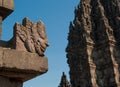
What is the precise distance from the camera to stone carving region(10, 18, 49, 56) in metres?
3.51

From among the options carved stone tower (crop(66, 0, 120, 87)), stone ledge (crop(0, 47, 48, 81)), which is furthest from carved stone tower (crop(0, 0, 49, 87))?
carved stone tower (crop(66, 0, 120, 87))

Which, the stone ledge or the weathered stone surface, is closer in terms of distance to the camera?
the stone ledge

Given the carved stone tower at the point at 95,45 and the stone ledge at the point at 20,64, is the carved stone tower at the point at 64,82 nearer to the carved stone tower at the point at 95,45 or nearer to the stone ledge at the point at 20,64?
the carved stone tower at the point at 95,45

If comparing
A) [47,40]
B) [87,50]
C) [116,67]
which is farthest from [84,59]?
[47,40]

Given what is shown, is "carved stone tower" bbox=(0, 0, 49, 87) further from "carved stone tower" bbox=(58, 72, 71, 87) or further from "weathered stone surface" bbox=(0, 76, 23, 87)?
"carved stone tower" bbox=(58, 72, 71, 87)

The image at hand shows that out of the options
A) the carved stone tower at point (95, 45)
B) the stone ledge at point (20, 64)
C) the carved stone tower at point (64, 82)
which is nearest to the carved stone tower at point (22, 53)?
the stone ledge at point (20, 64)

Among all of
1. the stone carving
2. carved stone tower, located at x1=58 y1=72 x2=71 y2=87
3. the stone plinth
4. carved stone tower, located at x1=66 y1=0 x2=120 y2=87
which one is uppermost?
carved stone tower, located at x1=66 y1=0 x2=120 y2=87

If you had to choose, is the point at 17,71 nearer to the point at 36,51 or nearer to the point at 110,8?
the point at 36,51

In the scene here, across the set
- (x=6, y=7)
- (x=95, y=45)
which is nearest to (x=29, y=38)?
(x=6, y=7)

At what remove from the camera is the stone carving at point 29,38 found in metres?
3.51

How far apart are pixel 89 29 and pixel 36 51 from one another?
3150 centimetres

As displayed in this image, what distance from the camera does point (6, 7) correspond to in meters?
3.66

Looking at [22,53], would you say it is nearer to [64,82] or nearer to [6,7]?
[6,7]

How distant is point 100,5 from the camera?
119ft
